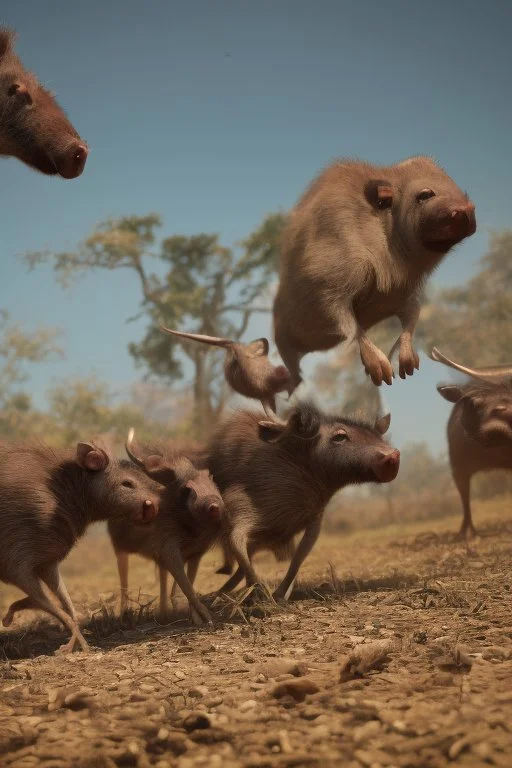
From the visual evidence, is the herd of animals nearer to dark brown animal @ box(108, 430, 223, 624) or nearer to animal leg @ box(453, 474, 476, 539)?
dark brown animal @ box(108, 430, 223, 624)

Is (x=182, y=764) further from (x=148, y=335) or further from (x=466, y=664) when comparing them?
(x=148, y=335)

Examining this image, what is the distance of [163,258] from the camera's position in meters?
11.8

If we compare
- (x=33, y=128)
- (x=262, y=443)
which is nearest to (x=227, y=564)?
(x=262, y=443)

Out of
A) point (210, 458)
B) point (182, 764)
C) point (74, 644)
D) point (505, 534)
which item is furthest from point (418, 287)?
point (505, 534)

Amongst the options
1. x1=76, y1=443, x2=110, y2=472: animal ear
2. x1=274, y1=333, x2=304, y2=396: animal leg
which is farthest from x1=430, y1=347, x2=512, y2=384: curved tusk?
x1=76, y1=443, x2=110, y2=472: animal ear

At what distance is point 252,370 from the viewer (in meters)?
5.00

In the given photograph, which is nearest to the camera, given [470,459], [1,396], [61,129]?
[61,129]

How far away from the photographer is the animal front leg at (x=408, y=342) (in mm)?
4691

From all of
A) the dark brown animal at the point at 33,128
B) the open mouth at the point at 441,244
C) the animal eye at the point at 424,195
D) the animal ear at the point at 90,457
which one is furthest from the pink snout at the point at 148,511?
the animal eye at the point at 424,195

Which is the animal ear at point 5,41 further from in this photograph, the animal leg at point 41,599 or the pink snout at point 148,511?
the animal leg at point 41,599

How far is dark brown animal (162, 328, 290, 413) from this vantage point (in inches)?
195

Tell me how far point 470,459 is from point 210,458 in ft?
9.38

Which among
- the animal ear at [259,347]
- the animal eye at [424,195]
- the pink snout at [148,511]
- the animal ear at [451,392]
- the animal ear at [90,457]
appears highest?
the animal eye at [424,195]

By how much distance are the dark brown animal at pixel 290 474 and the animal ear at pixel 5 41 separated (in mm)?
2585
